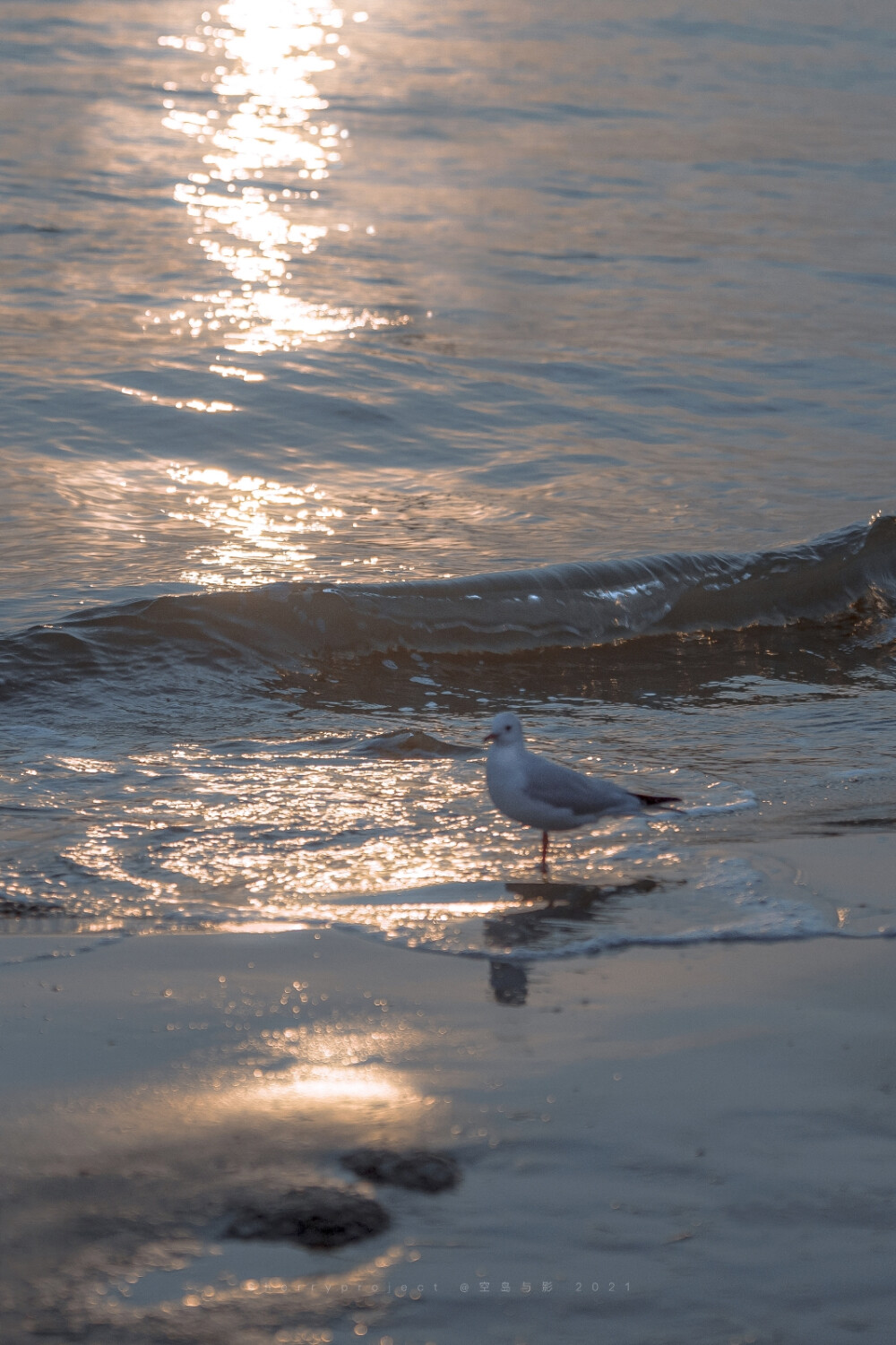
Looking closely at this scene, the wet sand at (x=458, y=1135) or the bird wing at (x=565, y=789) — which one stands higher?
the bird wing at (x=565, y=789)

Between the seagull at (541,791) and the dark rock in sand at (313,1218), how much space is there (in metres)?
1.82

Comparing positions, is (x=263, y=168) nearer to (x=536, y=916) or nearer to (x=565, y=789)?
(x=565, y=789)

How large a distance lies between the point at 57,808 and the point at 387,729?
161cm

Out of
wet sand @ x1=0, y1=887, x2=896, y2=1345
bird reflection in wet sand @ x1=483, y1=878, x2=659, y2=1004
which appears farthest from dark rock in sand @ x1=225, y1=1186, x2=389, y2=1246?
bird reflection in wet sand @ x1=483, y1=878, x2=659, y2=1004

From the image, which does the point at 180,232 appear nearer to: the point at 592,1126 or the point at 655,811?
the point at 655,811

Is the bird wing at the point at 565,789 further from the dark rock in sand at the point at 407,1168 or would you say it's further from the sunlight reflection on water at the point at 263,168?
the sunlight reflection on water at the point at 263,168

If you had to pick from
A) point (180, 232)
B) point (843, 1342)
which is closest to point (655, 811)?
point (843, 1342)

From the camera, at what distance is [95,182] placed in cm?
1634

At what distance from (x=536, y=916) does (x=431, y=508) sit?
206 inches

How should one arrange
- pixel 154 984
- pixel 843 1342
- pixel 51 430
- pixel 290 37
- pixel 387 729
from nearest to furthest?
1. pixel 843 1342
2. pixel 154 984
3. pixel 387 729
4. pixel 51 430
5. pixel 290 37

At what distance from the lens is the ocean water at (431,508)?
4598 millimetres

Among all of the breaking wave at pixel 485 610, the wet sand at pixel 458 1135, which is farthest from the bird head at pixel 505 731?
the breaking wave at pixel 485 610

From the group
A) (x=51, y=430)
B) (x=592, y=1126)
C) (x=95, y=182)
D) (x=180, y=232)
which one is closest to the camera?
(x=592, y=1126)

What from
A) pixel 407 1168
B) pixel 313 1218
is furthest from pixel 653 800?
pixel 313 1218
